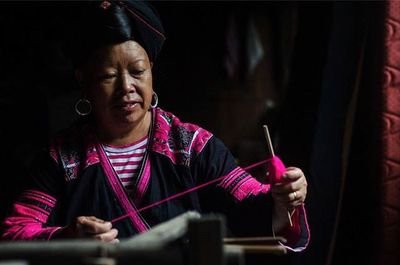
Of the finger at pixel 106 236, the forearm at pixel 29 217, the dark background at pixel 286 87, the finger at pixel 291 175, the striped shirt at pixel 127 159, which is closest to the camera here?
the finger at pixel 106 236

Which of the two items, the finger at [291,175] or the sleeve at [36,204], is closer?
the finger at [291,175]

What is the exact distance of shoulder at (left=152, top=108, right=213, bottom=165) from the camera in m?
1.78

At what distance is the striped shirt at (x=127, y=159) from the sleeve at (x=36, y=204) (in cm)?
16

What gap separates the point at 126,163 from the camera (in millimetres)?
1768

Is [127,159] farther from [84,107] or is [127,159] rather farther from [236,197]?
[236,197]

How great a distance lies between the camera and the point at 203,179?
1797 millimetres

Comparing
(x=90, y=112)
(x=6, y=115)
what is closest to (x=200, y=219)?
(x=90, y=112)

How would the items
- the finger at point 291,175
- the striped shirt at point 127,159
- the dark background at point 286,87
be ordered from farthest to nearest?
the dark background at point 286,87 < the striped shirt at point 127,159 < the finger at point 291,175

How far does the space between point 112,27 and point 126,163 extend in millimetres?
397

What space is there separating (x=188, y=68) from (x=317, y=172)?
104 inches

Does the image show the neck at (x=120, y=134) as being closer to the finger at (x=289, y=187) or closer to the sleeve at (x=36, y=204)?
the sleeve at (x=36, y=204)

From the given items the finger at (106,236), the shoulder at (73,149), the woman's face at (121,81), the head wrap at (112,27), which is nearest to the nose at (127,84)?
the woman's face at (121,81)

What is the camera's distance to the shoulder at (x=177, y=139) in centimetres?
178

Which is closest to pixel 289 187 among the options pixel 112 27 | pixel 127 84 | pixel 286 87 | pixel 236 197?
pixel 236 197
